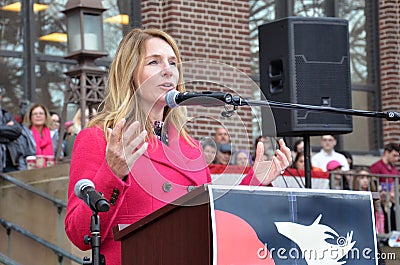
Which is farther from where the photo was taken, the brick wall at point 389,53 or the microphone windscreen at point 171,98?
the brick wall at point 389,53

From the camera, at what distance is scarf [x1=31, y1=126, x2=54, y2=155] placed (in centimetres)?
1183

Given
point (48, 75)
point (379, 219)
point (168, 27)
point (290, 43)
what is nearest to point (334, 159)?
point (379, 219)


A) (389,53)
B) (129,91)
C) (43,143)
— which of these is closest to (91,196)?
(129,91)

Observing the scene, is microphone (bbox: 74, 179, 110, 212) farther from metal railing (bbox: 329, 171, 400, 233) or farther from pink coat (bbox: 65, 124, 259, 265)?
metal railing (bbox: 329, 171, 400, 233)

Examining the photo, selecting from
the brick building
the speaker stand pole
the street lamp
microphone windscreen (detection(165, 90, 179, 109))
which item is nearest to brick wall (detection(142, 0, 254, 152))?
the brick building

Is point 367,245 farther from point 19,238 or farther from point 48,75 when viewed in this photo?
point 48,75

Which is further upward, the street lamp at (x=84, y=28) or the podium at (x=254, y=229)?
the street lamp at (x=84, y=28)

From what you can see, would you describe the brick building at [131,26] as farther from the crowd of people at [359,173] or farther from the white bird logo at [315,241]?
the white bird logo at [315,241]

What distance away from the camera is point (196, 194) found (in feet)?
12.7

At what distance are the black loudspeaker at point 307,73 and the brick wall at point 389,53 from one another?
938cm

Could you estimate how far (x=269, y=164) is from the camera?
14.3ft

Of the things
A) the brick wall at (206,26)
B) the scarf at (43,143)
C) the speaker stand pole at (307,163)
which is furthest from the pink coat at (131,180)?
the brick wall at (206,26)

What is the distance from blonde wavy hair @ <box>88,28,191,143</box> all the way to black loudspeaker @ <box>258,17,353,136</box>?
3.48m

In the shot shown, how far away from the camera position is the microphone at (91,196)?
417 cm
